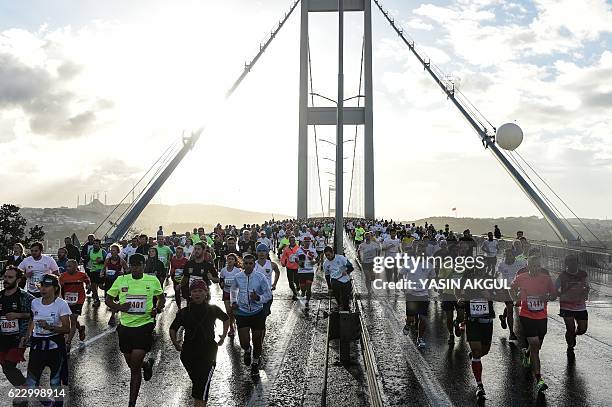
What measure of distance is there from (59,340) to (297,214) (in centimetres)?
5325

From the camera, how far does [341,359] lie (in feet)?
28.2

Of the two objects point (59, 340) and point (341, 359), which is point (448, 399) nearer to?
point (341, 359)

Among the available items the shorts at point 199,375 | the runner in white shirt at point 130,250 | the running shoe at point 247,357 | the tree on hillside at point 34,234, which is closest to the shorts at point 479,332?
the running shoe at point 247,357

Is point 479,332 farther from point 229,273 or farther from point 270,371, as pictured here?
point 229,273

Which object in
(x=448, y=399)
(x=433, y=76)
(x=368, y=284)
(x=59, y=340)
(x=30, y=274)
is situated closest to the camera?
(x=59, y=340)

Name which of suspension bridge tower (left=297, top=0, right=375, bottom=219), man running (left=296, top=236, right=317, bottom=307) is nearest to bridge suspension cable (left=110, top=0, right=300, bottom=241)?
suspension bridge tower (left=297, top=0, right=375, bottom=219)

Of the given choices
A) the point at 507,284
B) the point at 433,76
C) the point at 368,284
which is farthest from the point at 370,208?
the point at 507,284

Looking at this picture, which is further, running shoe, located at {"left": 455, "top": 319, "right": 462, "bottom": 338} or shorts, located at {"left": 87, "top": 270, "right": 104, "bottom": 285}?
shorts, located at {"left": 87, "top": 270, "right": 104, "bottom": 285}

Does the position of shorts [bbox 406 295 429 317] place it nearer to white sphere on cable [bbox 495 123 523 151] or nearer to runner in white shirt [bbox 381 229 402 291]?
runner in white shirt [bbox 381 229 402 291]

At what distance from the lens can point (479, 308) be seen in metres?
7.29

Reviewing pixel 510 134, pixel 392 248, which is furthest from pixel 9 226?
pixel 510 134

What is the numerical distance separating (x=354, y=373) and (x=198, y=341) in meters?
3.01

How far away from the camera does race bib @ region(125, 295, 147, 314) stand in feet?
22.0

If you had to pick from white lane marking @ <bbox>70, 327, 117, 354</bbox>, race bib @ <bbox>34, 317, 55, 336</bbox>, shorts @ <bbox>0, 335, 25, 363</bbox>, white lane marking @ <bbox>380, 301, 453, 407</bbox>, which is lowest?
white lane marking @ <bbox>70, 327, 117, 354</bbox>
